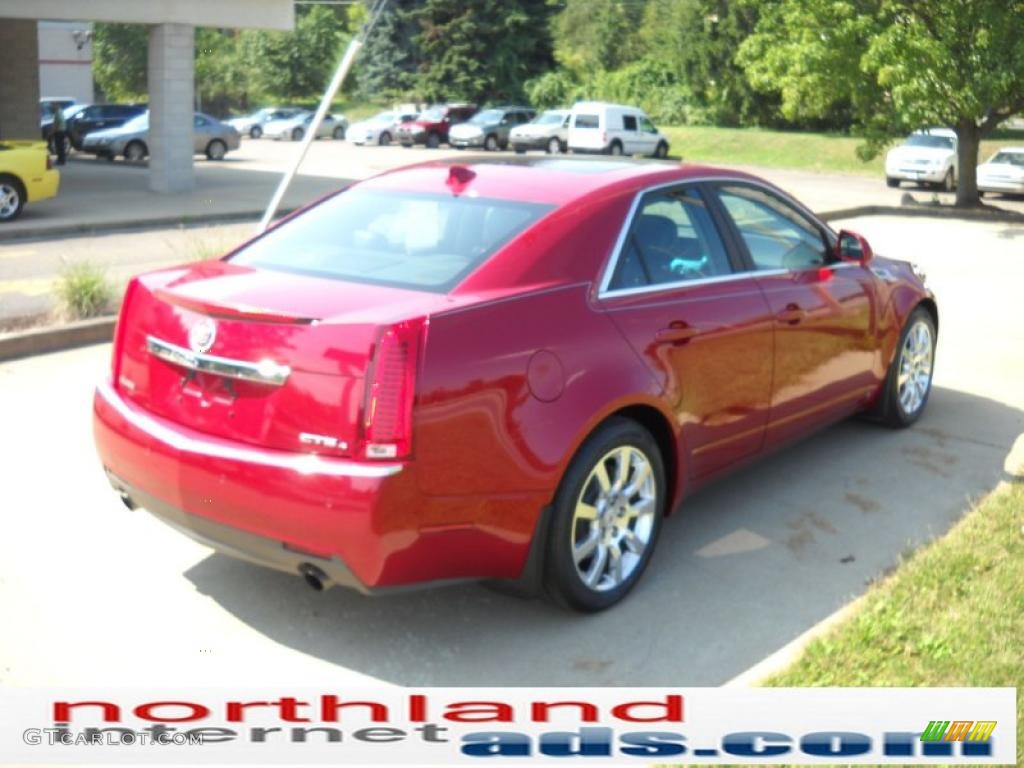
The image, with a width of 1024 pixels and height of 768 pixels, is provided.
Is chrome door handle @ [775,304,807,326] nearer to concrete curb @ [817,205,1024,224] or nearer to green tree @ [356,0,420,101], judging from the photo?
concrete curb @ [817,205,1024,224]

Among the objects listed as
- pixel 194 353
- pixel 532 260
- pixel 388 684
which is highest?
pixel 532 260

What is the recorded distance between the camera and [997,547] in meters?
5.37

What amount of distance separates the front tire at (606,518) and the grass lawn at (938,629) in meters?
0.83

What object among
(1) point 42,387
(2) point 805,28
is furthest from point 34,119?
(1) point 42,387

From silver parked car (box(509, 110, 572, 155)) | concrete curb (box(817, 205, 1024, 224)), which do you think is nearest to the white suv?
concrete curb (box(817, 205, 1024, 224))

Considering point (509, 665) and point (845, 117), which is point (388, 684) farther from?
point (845, 117)

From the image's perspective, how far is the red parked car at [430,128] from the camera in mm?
49406

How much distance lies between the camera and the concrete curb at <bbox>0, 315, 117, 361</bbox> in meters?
9.10

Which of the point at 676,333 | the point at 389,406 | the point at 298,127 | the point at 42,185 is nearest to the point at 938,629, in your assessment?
the point at 676,333

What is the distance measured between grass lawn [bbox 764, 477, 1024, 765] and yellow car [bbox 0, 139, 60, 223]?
52.8ft

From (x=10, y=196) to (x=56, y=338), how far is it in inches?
389

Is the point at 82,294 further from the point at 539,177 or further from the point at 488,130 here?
the point at 488,130

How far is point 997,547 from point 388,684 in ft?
8.97

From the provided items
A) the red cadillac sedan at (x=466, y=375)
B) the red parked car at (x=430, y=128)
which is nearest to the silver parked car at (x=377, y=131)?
the red parked car at (x=430, y=128)
